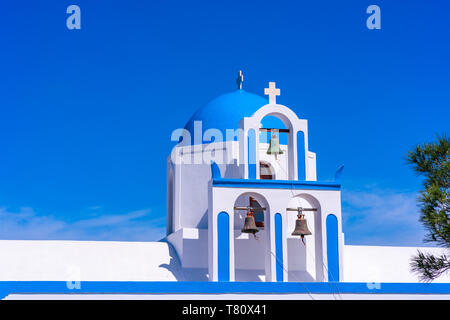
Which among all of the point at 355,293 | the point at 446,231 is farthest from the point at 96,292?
the point at 446,231

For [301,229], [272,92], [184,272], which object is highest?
A: [272,92]

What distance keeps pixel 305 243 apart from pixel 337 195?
4.81 ft

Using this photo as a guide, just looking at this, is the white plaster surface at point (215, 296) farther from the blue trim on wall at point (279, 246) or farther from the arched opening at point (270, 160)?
the arched opening at point (270, 160)

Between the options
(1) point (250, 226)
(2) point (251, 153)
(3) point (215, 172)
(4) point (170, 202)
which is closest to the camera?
(3) point (215, 172)

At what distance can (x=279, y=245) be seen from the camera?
13.0 metres

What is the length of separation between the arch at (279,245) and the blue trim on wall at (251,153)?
3.31ft

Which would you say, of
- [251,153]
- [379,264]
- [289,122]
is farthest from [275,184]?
[379,264]

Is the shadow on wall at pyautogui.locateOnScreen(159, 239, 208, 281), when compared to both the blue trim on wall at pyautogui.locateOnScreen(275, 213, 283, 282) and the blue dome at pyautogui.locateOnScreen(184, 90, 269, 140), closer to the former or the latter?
the blue trim on wall at pyautogui.locateOnScreen(275, 213, 283, 282)

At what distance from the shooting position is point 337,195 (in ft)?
44.2

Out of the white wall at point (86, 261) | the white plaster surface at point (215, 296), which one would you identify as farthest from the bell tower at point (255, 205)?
the white plaster surface at point (215, 296)

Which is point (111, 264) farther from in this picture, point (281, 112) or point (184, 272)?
point (281, 112)

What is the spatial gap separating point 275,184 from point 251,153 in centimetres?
87

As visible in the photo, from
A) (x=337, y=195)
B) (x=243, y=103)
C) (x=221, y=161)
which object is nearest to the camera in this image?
(x=337, y=195)
